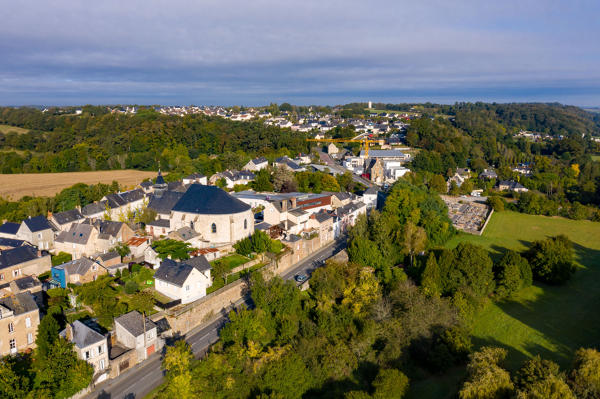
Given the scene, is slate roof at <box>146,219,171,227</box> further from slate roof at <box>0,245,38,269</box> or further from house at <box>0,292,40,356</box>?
house at <box>0,292,40,356</box>

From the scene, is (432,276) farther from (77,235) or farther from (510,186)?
(510,186)

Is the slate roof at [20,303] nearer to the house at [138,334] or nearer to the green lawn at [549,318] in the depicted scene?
the house at [138,334]

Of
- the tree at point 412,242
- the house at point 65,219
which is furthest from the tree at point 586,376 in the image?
the house at point 65,219

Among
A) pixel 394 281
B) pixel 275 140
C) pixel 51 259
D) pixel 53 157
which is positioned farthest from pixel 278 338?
pixel 53 157

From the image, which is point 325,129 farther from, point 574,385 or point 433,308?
point 574,385

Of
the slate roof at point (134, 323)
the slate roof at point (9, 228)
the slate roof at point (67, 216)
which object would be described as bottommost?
the slate roof at point (134, 323)

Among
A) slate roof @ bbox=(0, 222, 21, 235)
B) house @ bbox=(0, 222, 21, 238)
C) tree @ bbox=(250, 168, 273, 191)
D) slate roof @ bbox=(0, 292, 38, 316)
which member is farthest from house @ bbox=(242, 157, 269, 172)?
slate roof @ bbox=(0, 292, 38, 316)

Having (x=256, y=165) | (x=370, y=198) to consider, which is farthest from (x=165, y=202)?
(x=370, y=198)
